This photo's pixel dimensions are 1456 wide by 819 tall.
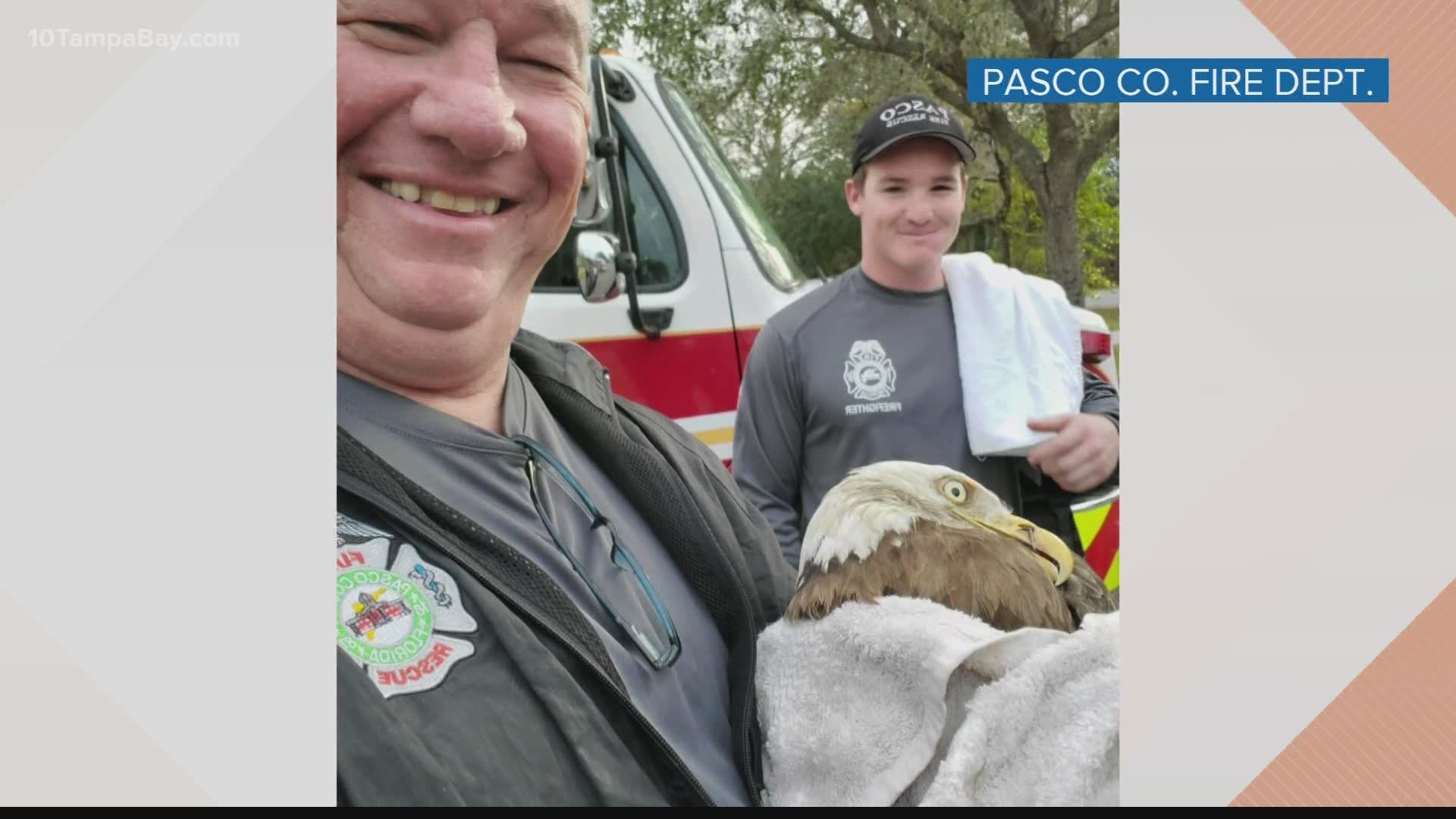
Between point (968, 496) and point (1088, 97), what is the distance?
0.43m

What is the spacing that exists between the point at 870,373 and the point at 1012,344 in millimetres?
265

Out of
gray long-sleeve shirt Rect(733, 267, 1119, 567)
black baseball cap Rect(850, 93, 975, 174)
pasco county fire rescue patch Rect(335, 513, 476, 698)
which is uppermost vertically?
black baseball cap Rect(850, 93, 975, 174)

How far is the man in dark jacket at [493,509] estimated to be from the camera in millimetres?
1001

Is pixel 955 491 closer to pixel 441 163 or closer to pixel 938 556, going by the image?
pixel 938 556

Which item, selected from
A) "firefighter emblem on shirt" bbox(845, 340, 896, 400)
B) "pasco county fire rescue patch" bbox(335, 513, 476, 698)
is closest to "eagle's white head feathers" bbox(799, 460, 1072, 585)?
"pasco county fire rescue patch" bbox(335, 513, 476, 698)

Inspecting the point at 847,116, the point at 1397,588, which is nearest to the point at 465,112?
the point at 1397,588

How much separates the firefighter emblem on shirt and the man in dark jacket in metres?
0.72

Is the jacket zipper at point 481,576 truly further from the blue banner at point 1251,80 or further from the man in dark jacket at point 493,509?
the blue banner at point 1251,80

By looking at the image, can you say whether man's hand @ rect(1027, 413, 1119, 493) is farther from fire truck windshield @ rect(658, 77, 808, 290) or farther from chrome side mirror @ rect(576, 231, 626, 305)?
fire truck windshield @ rect(658, 77, 808, 290)

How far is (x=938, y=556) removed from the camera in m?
1.18

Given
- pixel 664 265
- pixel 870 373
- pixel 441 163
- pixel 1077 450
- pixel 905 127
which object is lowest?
pixel 1077 450

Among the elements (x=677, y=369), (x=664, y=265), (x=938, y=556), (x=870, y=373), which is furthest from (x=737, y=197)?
(x=938, y=556)

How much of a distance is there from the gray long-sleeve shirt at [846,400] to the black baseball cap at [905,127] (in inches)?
9.4

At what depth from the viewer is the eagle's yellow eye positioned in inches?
49.8
